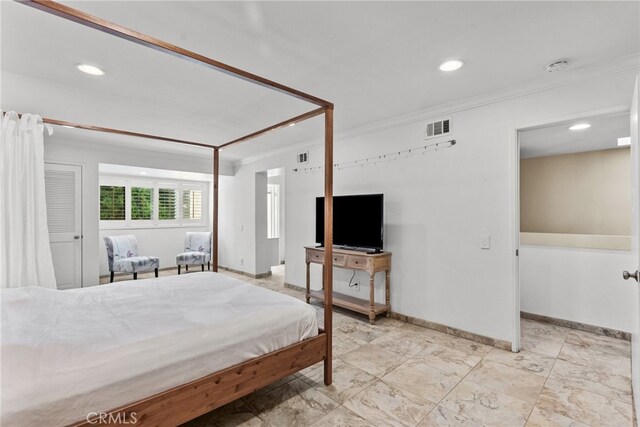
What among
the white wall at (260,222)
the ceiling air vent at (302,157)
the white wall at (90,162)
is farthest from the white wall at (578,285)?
the white wall at (90,162)

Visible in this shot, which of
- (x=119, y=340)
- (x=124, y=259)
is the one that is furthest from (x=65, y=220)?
(x=119, y=340)

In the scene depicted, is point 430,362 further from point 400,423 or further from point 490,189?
point 490,189

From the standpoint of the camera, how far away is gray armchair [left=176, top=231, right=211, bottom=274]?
6.24 meters

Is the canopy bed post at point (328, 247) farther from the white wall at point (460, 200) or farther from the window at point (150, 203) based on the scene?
the window at point (150, 203)

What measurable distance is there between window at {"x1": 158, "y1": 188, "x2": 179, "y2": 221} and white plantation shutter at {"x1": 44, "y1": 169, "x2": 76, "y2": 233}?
236cm

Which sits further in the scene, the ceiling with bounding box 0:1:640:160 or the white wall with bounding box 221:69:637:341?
the white wall with bounding box 221:69:637:341

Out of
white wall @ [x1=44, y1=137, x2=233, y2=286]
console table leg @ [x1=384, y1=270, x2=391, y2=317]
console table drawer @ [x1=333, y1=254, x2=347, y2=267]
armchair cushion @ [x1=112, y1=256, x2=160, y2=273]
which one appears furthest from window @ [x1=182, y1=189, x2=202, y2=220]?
console table leg @ [x1=384, y1=270, x2=391, y2=317]

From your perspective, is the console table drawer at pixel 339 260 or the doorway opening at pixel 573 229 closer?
the doorway opening at pixel 573 229

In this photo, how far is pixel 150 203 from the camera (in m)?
6.89

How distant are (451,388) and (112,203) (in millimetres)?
6846

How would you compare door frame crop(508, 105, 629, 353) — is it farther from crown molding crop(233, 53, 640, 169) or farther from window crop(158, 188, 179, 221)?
window crop(158, 188, 179, 221)

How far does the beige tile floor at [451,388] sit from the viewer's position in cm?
196

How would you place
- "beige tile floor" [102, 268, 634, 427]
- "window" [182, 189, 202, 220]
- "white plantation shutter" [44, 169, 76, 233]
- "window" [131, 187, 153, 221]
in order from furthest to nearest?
"window" [182, 189, 202, 220] → "window" [131, 187, 153, 221] → "white plantation shutter" [44, 169, 76, 233] → "beige tile floor" [102, 268, 634, 427]

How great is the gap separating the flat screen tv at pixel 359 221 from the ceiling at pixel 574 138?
69.8 inches
